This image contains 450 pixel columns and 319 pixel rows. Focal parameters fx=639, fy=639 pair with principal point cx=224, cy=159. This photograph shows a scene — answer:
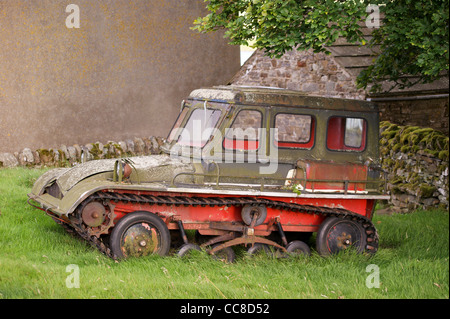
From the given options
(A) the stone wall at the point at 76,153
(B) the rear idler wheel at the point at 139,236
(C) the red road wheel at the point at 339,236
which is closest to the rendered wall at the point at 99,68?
(A) the stone wall at the point at 76,153

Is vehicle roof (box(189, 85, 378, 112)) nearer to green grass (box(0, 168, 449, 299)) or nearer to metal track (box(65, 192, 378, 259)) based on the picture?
metal track (box(65, 192, 378, 259))

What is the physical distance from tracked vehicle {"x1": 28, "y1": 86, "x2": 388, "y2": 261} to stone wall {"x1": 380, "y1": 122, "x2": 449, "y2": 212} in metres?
3.65

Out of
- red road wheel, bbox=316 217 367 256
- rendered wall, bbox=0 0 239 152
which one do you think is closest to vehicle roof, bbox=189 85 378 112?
red road wheel, bbox=316 217 367 256

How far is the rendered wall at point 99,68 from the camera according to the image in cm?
1476

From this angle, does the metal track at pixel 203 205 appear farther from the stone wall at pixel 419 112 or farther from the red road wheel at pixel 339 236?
the stone wall at pixel 419 112

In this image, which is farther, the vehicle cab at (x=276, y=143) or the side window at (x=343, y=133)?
the side window at (x=343, y=133)

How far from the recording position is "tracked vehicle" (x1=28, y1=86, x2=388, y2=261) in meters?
8.17

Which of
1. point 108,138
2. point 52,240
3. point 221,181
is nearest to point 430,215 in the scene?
point 221,181

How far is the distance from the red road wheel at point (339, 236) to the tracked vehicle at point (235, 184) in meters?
0.01

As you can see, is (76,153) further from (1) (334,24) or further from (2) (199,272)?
(2) (199,272)

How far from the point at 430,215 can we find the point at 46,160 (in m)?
8.63

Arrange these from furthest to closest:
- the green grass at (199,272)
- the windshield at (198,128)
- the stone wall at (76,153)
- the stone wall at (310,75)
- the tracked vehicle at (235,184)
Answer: the stone wall at (310,75)
the stone wall at (76,153)
the windshield at (198,128)
the tracked vehicle at (235,184)
the green grass at (199,272)

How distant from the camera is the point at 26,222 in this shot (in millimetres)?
9719
